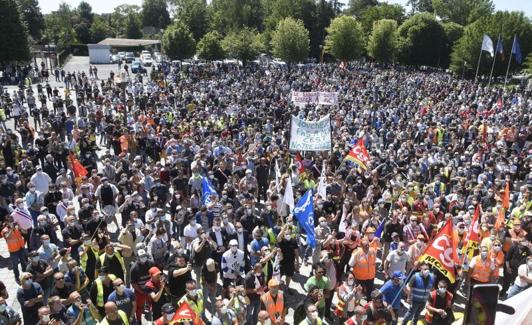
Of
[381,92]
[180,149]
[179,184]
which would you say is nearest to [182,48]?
[381,92]

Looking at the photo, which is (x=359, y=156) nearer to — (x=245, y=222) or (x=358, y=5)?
(x=245, y=222)

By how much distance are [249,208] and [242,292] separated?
298 centimetres

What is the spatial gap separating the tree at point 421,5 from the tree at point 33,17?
8691 centimetres

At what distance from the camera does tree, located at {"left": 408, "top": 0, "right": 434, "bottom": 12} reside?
4798 inches

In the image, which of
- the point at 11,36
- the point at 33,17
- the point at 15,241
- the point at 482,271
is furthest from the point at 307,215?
the point at 33,17

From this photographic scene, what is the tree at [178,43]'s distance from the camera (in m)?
50.4

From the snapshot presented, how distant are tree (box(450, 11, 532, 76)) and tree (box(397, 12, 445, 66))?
7777 millimetres

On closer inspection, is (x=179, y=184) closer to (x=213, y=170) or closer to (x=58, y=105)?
(x=213, y=170)

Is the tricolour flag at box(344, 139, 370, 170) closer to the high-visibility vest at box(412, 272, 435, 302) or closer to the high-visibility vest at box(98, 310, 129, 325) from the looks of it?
the high-visibility vest at box(412, 272, 435, 302)

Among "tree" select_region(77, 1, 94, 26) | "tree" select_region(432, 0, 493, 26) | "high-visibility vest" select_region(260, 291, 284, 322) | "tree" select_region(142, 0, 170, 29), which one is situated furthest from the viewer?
"tree" select_region(77, 1, 94, 26)

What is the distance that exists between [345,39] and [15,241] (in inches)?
2125

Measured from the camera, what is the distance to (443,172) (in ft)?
49.0

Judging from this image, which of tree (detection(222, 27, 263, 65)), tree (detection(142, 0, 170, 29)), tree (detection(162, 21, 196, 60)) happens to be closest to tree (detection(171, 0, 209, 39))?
tree (detection(162, 21, 196, 60))

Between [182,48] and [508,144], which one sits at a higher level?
[182,48]
